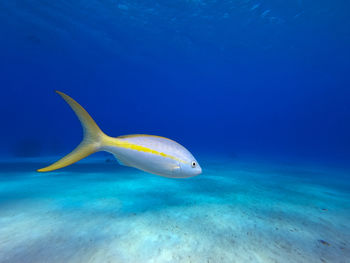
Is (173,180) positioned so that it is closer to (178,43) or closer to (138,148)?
(138,148)

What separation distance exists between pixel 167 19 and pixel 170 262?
23.9 metres

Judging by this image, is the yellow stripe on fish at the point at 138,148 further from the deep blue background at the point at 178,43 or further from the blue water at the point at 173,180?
the deep blue background at the point at 178,43

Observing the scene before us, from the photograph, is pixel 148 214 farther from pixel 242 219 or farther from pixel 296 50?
pixel 296 50

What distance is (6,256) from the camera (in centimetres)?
182

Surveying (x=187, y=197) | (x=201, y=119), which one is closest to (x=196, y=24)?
(x=187, y=197)

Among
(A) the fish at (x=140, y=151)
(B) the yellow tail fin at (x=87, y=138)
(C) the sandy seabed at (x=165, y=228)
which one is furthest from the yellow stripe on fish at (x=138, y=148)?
(C) the sandy seabed at (x=165, y=228)

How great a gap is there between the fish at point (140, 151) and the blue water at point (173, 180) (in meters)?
1.41

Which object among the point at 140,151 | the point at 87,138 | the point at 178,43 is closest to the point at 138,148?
the point at 140,151

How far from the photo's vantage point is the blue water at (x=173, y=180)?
2236 millimetres

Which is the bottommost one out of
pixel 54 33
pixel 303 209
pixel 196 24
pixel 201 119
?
pixel 303 209

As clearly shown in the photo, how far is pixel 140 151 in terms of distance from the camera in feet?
4.05

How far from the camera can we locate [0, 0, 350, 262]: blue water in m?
2.24

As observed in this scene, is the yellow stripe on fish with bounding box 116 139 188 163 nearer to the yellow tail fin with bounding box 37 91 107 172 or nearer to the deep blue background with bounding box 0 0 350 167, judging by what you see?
the yellow tail fin with bounding box 37 91 107 172

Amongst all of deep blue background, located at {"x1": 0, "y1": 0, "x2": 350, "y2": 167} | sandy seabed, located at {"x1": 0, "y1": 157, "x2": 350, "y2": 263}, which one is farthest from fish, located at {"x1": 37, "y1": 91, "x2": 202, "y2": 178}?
deep blue background, located at {"x1": 0, "y1": 0, "x2": 350, "y2": 167}
